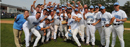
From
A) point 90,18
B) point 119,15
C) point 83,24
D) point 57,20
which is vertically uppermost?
point 119,15

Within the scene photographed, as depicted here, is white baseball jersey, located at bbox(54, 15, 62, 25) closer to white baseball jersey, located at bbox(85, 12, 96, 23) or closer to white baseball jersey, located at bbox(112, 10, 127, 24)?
white baseball jersey, located at bbox(85, 12, 96, 23)

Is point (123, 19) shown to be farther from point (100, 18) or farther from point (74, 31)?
point (74, 31)

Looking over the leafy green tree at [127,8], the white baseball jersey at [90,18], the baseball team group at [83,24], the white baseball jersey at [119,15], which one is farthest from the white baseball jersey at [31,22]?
the leafy green tree at [127,8]

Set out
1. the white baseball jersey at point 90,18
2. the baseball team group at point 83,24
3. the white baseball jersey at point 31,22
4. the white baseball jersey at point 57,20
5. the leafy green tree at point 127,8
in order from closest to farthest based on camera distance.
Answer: the baseball team group at point 83,24 < the white baseball jersey at point 31,22 < the white baseball jersey at point 90,18 < the white baseball jersey at point 57,20 < the leafy green tree at point 127,8

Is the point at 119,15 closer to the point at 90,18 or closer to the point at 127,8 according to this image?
the point at 90,18

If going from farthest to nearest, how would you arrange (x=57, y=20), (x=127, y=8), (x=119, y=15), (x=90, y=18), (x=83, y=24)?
1. (x=127, y=8)
2. (x=57, y=20)
3. (x=83, y=24)
4. (x=90, y=18)
5. (x=119, y=15)

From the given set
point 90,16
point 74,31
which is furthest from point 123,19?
point 74,31

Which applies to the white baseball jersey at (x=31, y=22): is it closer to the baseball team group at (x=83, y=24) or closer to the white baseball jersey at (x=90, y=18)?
the baseball team group at (x=83, y=24)

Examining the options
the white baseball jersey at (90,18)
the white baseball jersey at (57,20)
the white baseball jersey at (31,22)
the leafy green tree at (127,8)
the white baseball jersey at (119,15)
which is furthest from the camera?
the leafy green tree at (127,8)

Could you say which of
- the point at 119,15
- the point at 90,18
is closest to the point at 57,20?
the point at 90,18

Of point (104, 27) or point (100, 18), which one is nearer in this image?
point (104, 27)

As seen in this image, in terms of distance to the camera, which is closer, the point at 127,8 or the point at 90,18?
the point at 90,18

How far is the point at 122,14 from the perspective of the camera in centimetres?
457

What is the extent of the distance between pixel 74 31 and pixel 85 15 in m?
1.10
